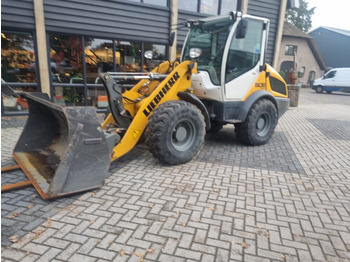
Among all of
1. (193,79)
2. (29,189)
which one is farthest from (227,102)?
(29,189)

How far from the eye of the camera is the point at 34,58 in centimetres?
716

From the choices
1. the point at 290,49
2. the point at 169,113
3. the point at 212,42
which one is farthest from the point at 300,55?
the point at 169,113

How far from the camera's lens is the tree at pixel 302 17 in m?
44.6

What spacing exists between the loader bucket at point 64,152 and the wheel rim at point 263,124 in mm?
3954

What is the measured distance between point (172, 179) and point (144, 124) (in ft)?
3.45

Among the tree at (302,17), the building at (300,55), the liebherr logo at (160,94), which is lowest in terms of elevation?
the liebherr logo at (160,94)

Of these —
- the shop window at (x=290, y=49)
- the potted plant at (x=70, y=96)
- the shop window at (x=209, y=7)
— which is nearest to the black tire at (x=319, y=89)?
the shop window at (x=290, y=49)

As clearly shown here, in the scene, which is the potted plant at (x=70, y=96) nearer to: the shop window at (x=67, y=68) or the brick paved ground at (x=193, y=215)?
the shop window at (x=67, y=68)

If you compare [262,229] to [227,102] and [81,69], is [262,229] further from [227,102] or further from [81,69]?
[81,69]

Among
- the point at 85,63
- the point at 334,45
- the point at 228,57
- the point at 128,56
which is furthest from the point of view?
the point at 334,45

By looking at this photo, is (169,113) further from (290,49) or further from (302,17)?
(302,17)

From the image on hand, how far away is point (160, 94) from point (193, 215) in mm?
2239

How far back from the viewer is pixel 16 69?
23.5 ft

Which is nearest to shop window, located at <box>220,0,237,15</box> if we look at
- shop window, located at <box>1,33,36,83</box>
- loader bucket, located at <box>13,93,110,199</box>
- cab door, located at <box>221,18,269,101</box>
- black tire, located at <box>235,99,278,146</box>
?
cab door, located at <box>221,18,269,101</box>
